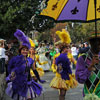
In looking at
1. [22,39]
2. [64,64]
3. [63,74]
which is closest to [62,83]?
[63,74]

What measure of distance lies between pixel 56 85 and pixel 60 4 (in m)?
2.26

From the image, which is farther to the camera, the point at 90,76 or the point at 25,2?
the point at 25,2

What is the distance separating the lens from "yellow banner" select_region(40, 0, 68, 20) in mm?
4211

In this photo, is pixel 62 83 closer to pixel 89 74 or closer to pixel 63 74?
pixel 63 74

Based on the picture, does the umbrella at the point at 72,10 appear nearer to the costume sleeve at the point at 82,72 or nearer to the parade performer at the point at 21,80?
the parade performer at the point at 21,80

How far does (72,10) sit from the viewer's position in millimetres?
4273

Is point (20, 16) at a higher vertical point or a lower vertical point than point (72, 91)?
higher

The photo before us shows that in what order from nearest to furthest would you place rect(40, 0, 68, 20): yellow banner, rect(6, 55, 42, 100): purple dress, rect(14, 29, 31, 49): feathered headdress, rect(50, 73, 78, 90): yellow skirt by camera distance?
rect(40, 0, 68, 20): yellow banner → rect(6, 55, 42, 100): purple dress → rect(14, 29, 31, 49): feathered headdress → rect(50, 73, 78, 90): yellow skirt

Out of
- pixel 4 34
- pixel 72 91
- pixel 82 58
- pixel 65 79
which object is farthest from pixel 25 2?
pixel 82 58

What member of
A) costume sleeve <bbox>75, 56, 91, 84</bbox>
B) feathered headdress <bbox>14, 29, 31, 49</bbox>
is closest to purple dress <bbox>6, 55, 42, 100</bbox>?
feathered headdress <bbox>14, 29, 31, 49</bbox>

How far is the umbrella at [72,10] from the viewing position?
424cm

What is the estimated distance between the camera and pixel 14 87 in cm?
466

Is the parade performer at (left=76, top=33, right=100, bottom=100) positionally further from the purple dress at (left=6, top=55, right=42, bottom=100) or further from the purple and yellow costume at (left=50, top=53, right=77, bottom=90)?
the purple and yellow costume at (left=50, top=53, right=77, bottom=90)

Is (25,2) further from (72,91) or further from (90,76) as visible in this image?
(90,76)
